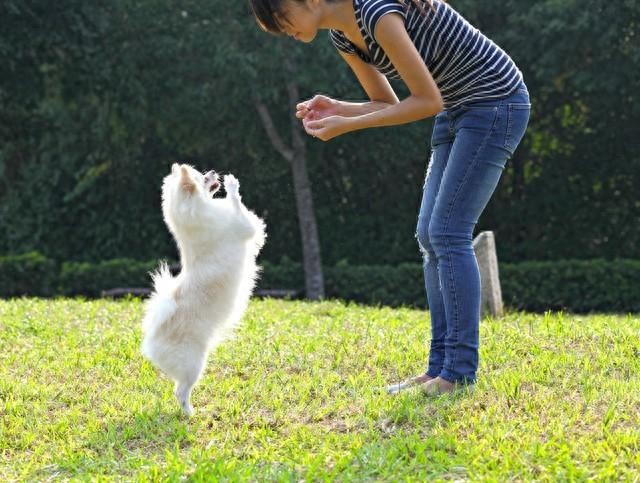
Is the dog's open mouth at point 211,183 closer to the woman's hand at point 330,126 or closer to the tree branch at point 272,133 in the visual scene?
the woman's hand at point 330,126

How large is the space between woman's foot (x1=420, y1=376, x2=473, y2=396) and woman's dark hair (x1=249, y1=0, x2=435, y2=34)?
1.87 m

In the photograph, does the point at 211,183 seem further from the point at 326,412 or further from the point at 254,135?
the point at 254,135

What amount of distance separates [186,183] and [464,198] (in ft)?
4.72

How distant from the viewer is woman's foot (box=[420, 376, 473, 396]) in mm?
4797

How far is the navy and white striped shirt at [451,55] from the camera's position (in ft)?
14.5

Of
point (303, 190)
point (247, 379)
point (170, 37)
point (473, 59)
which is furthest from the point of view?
point (303, 190)

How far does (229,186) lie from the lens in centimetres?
512

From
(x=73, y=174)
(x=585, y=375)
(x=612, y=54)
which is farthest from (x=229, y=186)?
(x=73, y=174)

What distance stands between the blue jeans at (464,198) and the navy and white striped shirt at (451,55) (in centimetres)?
7

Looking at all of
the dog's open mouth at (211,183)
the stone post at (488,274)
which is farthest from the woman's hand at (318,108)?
the stone post at (488,274)

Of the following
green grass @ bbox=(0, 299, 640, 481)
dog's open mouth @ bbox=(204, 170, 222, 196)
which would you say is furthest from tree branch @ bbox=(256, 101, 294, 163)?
dog's open mouth @ bbox=(204, 170, 222, 196)

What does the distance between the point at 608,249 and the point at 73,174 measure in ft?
32.4

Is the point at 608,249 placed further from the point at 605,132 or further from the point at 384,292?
the point at 384,292

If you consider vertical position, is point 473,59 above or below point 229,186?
above
